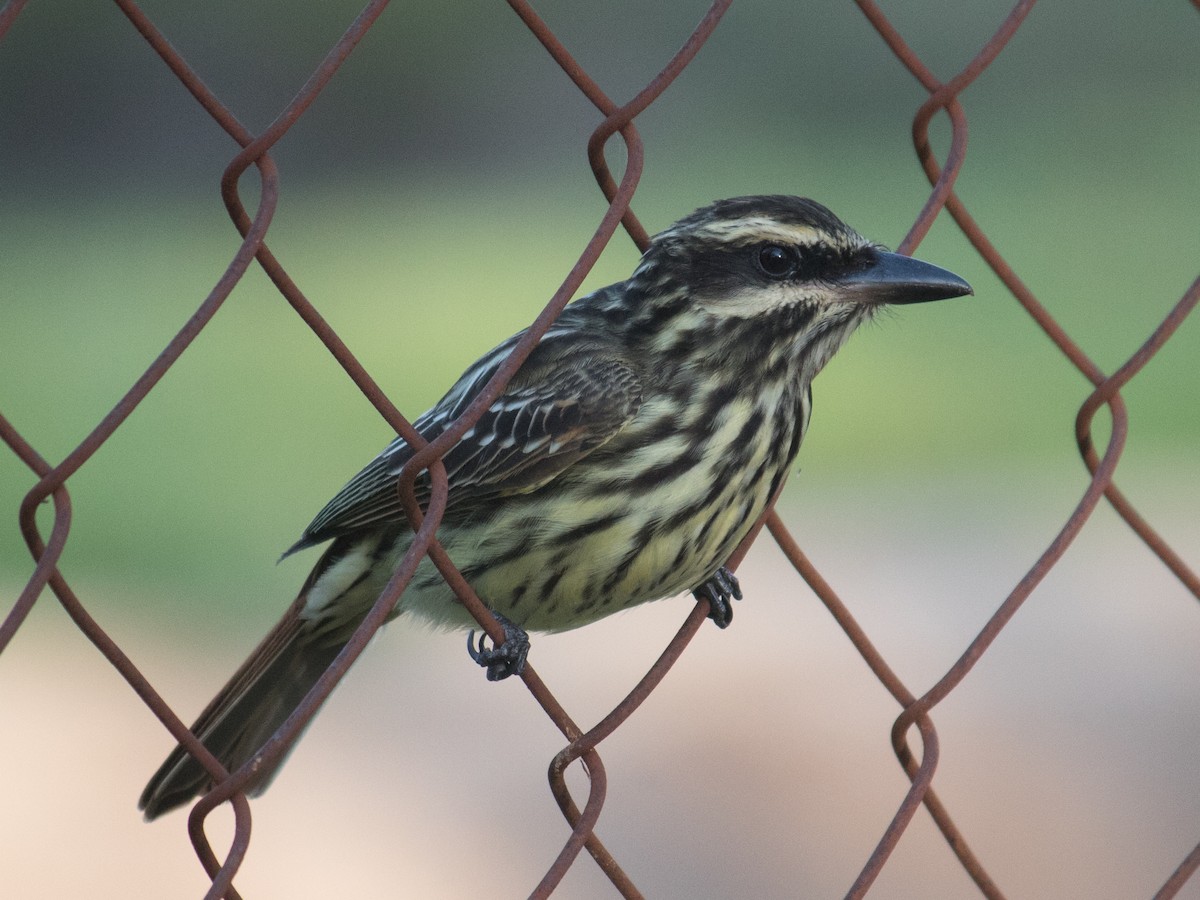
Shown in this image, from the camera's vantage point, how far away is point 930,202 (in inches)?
114

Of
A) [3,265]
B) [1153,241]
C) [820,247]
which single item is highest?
[3,265]

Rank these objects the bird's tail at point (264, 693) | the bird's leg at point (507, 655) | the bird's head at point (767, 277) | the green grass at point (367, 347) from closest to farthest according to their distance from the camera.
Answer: the bird's leg at point (507, 655)
the bird's head at point (767, 277)
the bird's tail at point (264, 693)
the green grass at point (367, 347)

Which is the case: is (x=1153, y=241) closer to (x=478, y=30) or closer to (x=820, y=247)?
(x=478, y=30)

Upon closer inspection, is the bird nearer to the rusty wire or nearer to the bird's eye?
the bird's eye

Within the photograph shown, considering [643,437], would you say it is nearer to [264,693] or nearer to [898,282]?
[898,282]

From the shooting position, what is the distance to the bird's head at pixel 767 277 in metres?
3.19

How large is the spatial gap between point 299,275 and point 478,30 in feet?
11.5

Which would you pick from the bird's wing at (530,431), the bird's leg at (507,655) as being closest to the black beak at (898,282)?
the bird's wing at (530,431)

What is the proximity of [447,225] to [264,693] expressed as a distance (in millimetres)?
12554

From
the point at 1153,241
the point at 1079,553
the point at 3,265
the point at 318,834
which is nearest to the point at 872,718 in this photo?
the point at 318,834

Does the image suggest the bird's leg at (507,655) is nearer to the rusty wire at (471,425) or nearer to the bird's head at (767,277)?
the rusty wire at (471,425)

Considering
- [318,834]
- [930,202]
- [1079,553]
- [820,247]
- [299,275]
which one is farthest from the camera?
[299,275]

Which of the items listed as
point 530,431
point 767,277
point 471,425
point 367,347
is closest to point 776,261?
point 767,277

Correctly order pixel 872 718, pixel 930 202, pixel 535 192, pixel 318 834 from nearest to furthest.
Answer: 1. pixel 930 202
2. pixel 318 834
3. pixel 872 718
4. pixel 535 192
